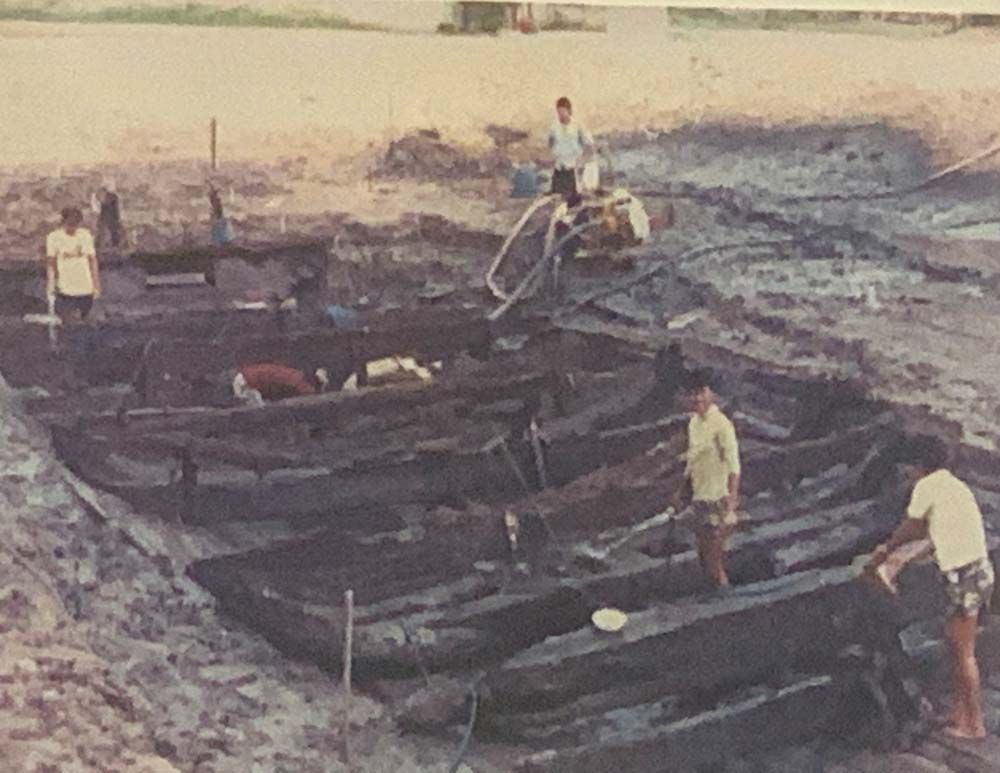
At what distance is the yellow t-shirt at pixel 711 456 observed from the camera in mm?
1683

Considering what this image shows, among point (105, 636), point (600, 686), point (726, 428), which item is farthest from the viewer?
point (726, 428)

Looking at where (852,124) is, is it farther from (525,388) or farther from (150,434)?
(150,434)

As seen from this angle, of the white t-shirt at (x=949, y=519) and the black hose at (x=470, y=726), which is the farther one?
the white t-shirt at (x=949, y=519)

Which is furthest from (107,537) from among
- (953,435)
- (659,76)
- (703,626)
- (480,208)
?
(953,435)

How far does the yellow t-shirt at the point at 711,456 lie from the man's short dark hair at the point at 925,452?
206 mm

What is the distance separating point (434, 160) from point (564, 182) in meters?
0.15

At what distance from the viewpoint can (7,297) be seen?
1535 millimetres

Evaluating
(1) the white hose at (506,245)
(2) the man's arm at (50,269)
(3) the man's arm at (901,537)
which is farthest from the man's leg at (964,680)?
(2) the man's arm at (50,269)

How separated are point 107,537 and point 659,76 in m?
0.81

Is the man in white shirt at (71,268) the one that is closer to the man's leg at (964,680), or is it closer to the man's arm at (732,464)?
the man's arm at (732,464)

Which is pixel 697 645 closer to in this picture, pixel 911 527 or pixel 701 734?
pixel 701 734

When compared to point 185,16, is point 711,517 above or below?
below

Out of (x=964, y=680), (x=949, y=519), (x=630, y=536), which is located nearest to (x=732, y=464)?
(x=630, y=536)

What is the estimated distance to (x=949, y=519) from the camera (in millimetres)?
1712
